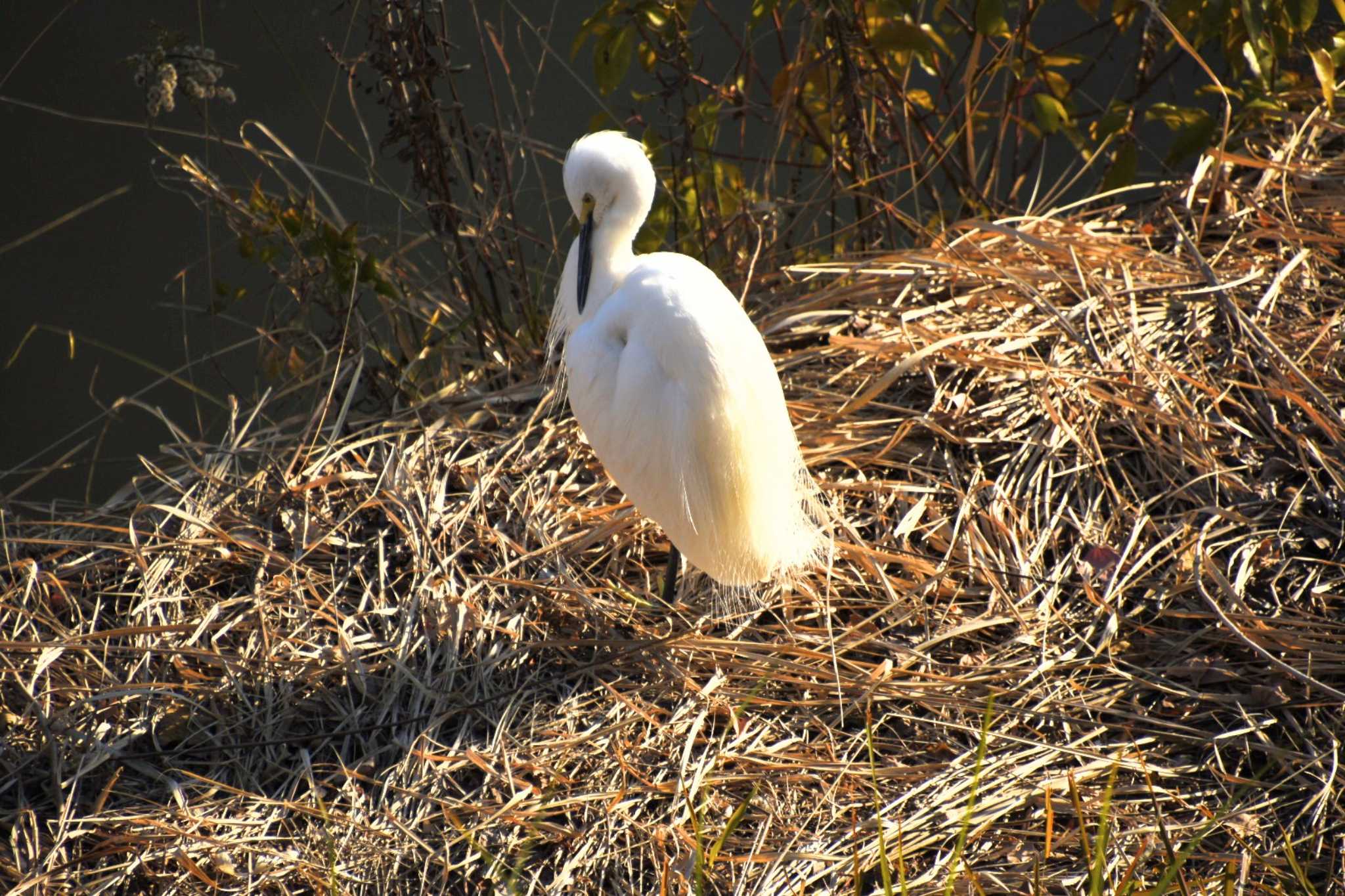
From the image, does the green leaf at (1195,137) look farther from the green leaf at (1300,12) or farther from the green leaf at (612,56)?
the green leaf at (612,56)

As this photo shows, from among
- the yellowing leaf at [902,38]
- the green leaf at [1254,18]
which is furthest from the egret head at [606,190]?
the green leaf at [1254,18]

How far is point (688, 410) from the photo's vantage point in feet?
5.40

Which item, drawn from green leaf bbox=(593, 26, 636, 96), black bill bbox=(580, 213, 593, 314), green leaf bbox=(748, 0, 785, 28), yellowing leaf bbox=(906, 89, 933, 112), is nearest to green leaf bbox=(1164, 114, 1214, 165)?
yellowing leaf bbox=(906, 89, 933, 112)

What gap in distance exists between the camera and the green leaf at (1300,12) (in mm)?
2031

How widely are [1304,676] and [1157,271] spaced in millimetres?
1042

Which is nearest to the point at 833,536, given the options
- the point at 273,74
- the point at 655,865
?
the point at 655,865

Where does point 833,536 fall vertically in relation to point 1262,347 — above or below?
below

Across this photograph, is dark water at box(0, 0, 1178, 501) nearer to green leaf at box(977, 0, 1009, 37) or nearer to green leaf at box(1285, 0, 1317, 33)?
green leaf at box(977, 0, 1009, 37)

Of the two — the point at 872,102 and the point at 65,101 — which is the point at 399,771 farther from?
the point at 65,101

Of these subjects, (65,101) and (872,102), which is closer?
(872,102)

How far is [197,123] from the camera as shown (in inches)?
122

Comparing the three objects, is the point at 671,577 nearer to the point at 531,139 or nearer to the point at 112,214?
the point at 531,139

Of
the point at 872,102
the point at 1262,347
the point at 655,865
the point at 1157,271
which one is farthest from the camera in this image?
the point at 872,102

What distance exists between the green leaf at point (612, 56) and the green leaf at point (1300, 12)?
1.17 metres
